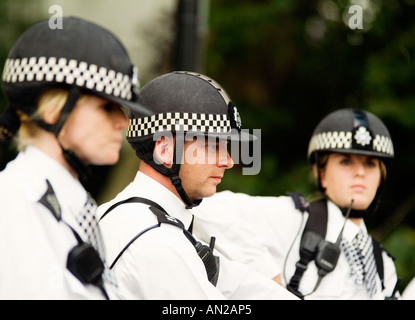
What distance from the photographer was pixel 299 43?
10.1m

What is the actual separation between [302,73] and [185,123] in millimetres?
7518

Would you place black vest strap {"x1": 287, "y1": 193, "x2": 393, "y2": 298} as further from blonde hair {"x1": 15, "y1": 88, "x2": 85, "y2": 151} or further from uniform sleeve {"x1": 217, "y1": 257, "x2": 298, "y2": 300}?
blonde hair {"x1": 15, "y1": 88, "x2": 85, "y2": 151}

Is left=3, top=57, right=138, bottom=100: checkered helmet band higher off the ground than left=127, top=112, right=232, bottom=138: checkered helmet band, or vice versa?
left=3, top=57, right=138, bottom=100: checkered helmet band

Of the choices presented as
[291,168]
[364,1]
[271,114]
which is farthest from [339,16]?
[291,168]

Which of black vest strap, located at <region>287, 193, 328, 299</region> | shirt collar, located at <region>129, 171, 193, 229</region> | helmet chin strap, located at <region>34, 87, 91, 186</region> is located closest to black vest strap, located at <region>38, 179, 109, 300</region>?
helmet chin strap, located at <region>34, 87, 91, 186</region>

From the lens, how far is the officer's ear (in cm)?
311

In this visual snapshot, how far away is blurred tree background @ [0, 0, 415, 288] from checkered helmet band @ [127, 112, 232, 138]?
19.2 ft

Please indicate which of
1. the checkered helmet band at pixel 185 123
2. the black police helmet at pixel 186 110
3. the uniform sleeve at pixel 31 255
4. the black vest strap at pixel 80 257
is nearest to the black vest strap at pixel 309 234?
the black police helmet at pixel 186 110

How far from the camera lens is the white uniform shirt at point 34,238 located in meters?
2.03

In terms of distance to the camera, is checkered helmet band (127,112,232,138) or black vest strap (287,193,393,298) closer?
checkered helmet band (127,112,232,138)

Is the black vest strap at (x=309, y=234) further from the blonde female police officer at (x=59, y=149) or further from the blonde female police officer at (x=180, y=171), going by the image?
the blonde female police officer at (x=59, y=149)

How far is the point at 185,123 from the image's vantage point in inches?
122

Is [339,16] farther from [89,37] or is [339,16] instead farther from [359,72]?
[89,37]

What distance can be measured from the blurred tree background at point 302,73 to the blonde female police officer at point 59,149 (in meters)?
6.71
